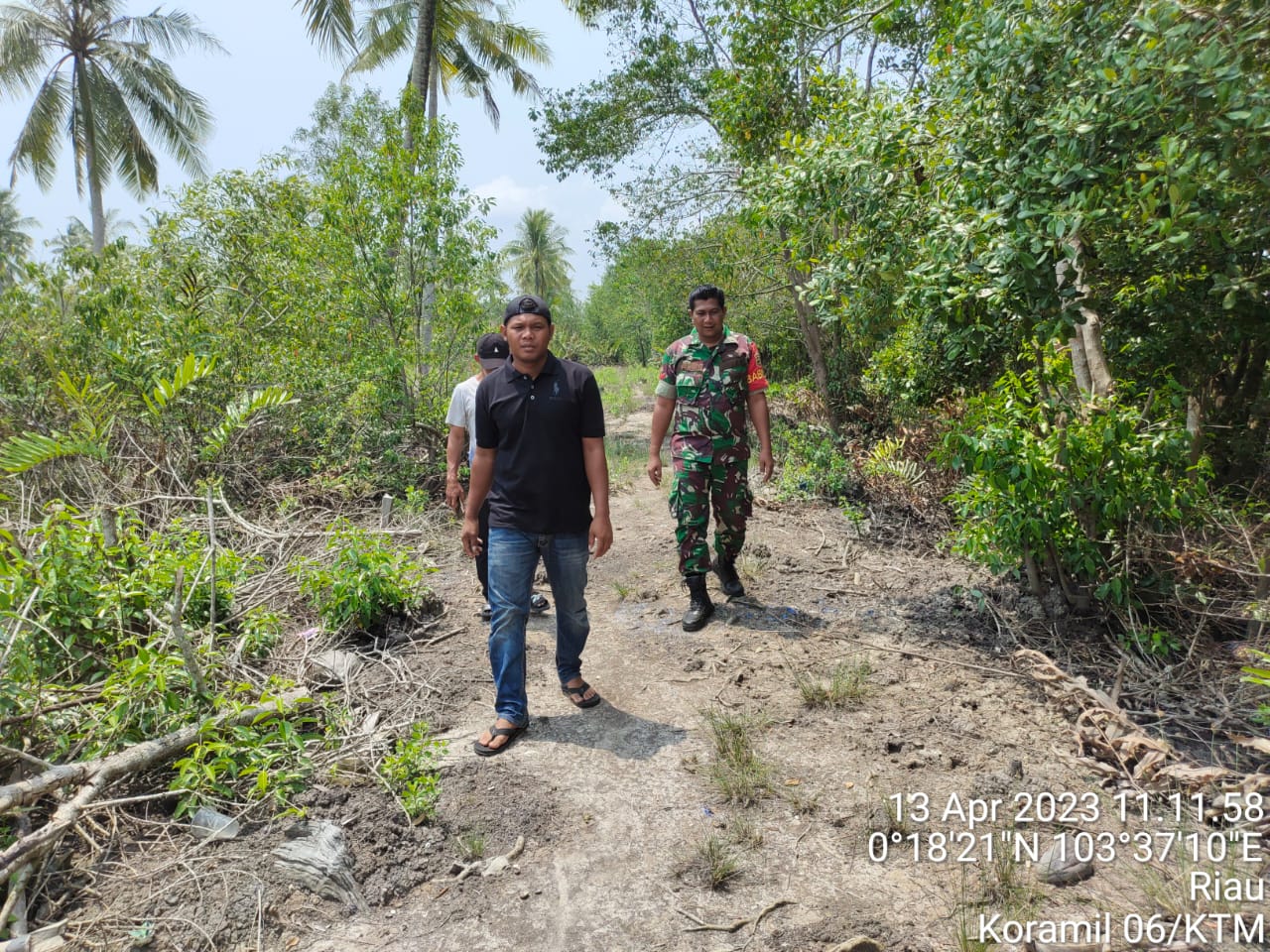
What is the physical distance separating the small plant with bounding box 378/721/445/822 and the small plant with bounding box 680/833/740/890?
3.24 feet

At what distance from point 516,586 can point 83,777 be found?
65.8 inches

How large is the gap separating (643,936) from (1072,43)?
3755 millimetres

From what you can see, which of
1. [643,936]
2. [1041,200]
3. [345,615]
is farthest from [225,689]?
[1041,200]

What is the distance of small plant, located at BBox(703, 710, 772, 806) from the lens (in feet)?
8.86

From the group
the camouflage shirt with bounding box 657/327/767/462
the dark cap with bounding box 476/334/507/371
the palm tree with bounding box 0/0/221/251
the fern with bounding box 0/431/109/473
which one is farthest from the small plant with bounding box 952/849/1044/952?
the palm tree with bounding box 0/0/221/251

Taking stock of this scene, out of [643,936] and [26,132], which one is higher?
[26,132]

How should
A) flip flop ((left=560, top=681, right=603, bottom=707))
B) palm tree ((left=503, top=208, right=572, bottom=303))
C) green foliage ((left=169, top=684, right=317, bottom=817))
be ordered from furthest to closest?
palm tree ((left=503, top=208, right=572, bottom=303)) < flip flop ((left=560, top=681, right=603, bottom=707)) < green foliage ((left=169, top=684, right=317, bottom=817))

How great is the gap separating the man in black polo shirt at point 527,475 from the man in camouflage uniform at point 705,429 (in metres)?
1.17

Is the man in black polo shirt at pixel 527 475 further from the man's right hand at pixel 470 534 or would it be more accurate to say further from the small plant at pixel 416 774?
the small plant at pixel 416 774

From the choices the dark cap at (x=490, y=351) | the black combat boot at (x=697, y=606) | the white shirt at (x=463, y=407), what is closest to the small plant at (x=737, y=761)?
the black combat boot at (x=697, y=606)

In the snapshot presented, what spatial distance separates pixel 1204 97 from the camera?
7.64ft

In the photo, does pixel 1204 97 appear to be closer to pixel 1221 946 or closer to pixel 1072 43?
pixel 1072 43

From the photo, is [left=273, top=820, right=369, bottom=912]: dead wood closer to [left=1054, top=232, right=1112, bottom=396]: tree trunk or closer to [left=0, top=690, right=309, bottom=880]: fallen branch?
[left=0, top=690, right=309, bottom=880]: fallen branch

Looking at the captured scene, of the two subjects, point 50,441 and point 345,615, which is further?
point 345,615
